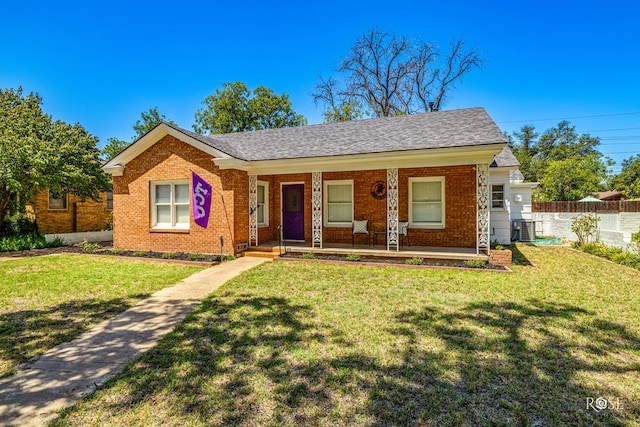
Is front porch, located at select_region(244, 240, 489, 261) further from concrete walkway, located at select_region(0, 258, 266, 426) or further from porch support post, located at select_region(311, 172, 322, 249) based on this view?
concrete walkway, located at select_region(0, 258, 266, 426)

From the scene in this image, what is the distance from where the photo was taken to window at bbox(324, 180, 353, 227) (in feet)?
41.0

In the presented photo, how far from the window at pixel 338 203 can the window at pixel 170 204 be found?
523 centimetres

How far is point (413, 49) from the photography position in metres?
28.4

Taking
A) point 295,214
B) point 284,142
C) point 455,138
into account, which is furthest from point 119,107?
point 455,138

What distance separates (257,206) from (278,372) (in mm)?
9221

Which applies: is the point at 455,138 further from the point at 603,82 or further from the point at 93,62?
the point at 603,82

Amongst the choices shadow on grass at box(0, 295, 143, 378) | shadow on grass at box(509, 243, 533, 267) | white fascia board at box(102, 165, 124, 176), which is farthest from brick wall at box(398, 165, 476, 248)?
white fascia board at box(102, 165, 124, 176)

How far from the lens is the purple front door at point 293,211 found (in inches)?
510

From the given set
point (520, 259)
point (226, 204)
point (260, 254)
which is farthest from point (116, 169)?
point (520, 259)

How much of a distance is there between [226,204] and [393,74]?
2414 centimetres

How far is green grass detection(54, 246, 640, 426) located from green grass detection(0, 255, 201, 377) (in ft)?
5.66

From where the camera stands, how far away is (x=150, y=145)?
38.6 feet

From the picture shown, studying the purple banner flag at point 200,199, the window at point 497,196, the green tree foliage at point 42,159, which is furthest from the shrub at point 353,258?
the green tree foliage at point 42,159

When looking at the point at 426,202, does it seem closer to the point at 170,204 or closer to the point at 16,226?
the point at 170,204
